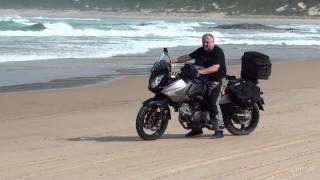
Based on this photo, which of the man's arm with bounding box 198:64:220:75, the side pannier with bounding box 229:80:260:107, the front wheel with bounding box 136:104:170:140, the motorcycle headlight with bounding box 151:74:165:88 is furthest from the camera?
the side pannier with bounding box 229:80:260:107

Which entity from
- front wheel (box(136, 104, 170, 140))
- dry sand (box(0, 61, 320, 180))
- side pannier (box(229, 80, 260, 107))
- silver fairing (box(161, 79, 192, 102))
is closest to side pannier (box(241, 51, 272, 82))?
side pannier (box(229, 80, 260, 107))

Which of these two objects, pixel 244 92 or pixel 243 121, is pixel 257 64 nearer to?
pixel 244 92

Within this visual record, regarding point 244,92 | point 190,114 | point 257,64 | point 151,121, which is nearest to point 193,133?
point 190,114

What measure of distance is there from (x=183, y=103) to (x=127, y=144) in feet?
2.78

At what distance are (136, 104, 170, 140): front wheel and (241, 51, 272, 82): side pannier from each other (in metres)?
1.23

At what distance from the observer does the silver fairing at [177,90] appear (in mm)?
8352

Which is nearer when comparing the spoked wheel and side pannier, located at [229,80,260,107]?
side pannier, located at [229,80,260,107]

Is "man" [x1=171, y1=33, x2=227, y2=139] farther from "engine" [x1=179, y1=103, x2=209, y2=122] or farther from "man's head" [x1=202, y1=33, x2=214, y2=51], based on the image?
"engine" [x1=179, y1=103, x2=209, y2=122]

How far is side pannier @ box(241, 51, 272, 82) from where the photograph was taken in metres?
8.85

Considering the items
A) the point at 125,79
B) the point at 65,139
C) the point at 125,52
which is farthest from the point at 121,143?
the point at 125,52

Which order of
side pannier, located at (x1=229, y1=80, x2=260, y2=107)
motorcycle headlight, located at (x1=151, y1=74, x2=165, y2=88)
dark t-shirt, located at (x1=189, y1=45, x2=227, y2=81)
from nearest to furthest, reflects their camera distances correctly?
1. motorcycle headlight, located at (x1=151, y1=74, x2=165, y2=88)
2. dark t-shirt, located at (x1=189, y1=45, x2=227, y2=81)
3. side pannier, located at (x1=229, y1=80, x2=260, y2=107)

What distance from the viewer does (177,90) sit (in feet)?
27.6

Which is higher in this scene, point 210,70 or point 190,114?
point 210,70

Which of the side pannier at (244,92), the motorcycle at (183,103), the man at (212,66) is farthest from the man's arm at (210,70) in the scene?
the side pannier at (244,92)
